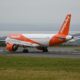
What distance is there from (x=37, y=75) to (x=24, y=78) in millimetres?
1822

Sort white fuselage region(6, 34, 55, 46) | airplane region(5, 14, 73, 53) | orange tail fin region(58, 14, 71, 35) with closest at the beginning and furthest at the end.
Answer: airplane region(5, 14, 73, 53)
white fuselage region(6, 34, 55, 46)
orange tail fin region(58, 14, 71, 35)

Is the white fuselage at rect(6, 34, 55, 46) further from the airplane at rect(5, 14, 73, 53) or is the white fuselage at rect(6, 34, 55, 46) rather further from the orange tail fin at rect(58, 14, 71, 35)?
the orange tail fin at rect(58, 14, 71, 35)

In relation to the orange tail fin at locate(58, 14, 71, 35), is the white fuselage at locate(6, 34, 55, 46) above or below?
below

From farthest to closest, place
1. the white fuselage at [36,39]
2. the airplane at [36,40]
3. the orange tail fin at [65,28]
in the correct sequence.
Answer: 1. the orange tail fin at [65,28]
2. the white fuselage at [36,39]
3. the airplane at [36,40]

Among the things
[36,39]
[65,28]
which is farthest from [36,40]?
[65,28]

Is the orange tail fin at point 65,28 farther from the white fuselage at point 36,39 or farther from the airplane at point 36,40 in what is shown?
the white fuselage at point 36,39

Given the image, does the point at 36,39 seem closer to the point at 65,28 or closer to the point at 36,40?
the point at 36,40

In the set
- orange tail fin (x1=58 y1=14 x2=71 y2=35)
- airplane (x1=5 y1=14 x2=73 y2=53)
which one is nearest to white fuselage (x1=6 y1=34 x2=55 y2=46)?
airplane (x1=5 y1=14 x2=73 y2=53)

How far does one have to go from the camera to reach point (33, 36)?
232 ft

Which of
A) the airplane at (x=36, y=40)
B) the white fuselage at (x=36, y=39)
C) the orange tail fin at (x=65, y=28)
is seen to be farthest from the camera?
the orange tail fin at (x=65, y=28)

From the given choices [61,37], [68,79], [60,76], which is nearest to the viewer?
[68,79]

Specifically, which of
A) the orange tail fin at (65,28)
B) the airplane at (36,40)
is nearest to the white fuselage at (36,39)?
the airplane at (36,40)

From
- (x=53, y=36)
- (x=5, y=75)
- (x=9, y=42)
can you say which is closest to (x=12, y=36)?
(x=9, y=42)

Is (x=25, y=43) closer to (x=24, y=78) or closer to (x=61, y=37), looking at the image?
(x=61, y=37)
